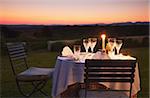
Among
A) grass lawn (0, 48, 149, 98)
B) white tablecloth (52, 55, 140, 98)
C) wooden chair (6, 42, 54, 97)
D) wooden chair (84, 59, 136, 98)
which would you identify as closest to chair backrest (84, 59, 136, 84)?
wooden chair (84, 59, 136, 98)

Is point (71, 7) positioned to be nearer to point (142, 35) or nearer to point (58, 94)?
point (58, 94)

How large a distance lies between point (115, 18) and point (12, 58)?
2.37 m

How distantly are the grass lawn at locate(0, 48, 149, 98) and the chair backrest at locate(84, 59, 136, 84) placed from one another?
1510 millimetres

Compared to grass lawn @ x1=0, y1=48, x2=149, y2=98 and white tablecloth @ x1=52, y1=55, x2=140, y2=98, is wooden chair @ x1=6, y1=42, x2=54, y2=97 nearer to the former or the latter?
grass lawn @ x1=0, y1=48, x2=149, y2=98

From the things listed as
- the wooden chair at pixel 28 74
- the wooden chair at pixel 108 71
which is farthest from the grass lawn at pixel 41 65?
the wooden chair at pixel 108 71

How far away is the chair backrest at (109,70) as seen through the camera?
11.3 feet

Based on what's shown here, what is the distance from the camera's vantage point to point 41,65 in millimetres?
7266

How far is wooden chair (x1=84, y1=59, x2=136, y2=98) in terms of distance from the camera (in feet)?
11.3

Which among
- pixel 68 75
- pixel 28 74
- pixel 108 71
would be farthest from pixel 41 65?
pixel 108 71

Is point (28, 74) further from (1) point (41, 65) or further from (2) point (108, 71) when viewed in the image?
(1) point (41, 65)

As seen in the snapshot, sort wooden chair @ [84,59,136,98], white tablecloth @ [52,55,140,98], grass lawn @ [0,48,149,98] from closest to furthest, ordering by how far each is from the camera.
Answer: wooden chair @ [84,59,136,98], white tablecloth @ [52,55,140,98], grass lawn @ [0,48,149,98]

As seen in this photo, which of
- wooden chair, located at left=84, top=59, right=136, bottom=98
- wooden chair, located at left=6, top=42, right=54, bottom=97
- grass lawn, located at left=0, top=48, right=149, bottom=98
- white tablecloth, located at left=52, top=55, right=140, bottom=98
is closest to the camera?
wooden chair, located at left=84, top=59, right=136, bottom=98

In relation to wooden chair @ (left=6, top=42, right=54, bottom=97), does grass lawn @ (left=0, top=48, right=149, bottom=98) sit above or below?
below

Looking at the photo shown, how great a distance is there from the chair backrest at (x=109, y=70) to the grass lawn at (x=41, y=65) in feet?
4.95
